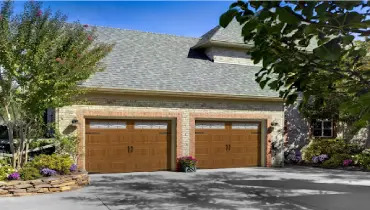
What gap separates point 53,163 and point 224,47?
10979 mm

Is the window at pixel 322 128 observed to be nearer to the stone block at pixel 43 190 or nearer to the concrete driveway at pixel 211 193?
the concrete driveway at pixel 211 193

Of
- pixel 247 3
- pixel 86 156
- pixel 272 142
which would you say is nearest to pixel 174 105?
pixel 86 156

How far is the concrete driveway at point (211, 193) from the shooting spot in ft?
28.2

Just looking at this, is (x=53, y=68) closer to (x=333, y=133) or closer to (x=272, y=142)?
(x=272, y=142)

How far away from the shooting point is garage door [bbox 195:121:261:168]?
1627 centimetres

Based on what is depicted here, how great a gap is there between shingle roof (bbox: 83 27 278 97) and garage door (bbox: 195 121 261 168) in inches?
64.2

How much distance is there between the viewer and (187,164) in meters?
15.1

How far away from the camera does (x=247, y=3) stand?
361cm

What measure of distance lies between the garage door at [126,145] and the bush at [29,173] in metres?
3.82

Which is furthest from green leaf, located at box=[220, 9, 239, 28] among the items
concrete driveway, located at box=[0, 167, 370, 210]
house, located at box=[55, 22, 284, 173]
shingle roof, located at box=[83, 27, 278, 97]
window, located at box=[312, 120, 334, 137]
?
window, located at box=[312, 120, 334, 137]

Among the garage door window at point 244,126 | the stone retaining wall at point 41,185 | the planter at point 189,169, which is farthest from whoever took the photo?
the garage door window at point 244,126

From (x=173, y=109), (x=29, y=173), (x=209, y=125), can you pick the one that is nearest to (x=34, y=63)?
(x=29, y=173)

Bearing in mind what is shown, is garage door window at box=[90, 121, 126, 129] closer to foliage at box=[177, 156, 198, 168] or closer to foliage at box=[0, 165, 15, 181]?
foliage at box=[177, 156, 198, 168]

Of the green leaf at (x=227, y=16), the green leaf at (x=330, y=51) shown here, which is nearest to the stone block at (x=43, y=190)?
the green leaf at (x=227, y=16)
